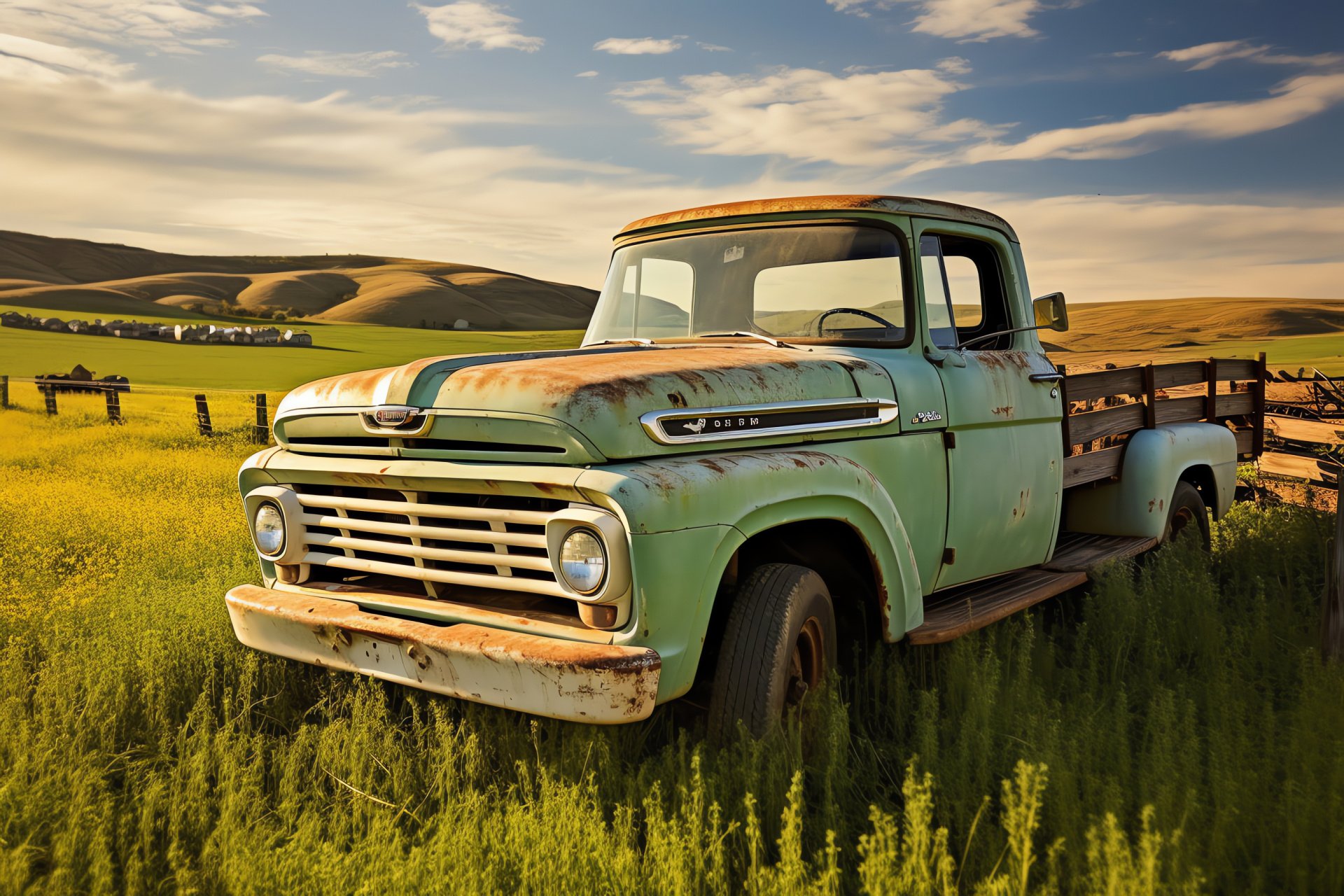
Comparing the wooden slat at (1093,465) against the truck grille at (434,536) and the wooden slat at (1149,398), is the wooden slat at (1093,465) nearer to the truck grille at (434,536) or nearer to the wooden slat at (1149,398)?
the wooden slat at (1149,398)

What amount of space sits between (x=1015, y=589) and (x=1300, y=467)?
6850mm

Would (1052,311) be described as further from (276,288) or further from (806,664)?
(276,288)

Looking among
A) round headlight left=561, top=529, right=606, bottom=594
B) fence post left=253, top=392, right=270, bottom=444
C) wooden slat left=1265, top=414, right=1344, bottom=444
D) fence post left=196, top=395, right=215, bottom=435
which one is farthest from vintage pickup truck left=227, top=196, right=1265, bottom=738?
fence post left=196, top=395, right=215, bottom=435

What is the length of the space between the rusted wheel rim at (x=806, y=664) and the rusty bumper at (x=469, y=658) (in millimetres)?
729

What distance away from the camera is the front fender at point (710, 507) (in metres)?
2.32

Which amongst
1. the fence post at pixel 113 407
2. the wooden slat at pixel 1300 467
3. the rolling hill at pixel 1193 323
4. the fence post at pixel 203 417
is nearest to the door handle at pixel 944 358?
the wooden slat at pixel 1300 467

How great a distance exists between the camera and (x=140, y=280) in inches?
3147

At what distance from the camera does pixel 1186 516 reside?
18.1 feet

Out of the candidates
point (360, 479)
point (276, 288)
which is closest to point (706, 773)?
point (360, 479)

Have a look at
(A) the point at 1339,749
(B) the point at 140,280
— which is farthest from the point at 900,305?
(B) the point at 140,280

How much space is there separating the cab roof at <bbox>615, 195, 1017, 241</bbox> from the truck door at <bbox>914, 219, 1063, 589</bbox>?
0.21 feet

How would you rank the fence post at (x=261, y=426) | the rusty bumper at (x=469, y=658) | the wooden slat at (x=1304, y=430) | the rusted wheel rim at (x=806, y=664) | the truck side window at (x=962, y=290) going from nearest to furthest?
the rusty bumper at (x=469, y=658), the rusted wheel rim at (x=806, y=664), the truck side window at (x=962, y=290), the wooden slat at (x=1304, y=430), the fence post at (x=261, y=426)

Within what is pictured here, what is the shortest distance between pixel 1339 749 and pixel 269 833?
329 centimetres

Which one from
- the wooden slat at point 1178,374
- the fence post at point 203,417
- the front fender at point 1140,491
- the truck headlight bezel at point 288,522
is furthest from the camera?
the fence post at point 203,417
